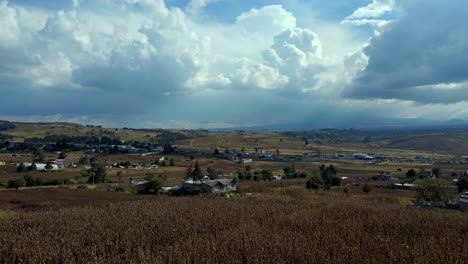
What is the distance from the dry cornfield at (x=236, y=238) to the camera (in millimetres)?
13320

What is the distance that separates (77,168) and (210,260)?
294ft

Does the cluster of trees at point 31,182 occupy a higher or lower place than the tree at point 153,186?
lower

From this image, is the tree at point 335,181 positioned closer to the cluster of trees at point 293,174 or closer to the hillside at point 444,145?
the cluster of trees at point 293,174

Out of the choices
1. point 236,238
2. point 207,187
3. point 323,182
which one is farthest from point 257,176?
point 236,238

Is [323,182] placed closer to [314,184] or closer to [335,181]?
[314,184]

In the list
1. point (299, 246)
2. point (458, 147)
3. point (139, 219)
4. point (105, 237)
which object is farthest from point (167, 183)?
point (458, 147)

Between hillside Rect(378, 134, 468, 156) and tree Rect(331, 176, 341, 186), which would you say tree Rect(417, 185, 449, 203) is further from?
hillside Rect(378, 134, 468, 156)

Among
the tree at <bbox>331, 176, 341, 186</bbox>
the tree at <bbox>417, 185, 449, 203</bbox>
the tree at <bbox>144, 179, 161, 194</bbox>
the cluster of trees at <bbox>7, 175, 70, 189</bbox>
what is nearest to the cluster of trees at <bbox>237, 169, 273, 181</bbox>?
the tree at <bbox>331, 176, 341, 186</bbox>

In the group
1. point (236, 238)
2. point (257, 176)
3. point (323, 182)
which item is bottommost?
point (257, 176)

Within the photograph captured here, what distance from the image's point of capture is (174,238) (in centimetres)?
1791

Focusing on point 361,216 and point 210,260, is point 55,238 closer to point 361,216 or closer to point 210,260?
point 210,260

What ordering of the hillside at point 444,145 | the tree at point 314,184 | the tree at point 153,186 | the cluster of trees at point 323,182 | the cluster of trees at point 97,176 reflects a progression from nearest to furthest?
1. the tree at point 153,186
2. the tree at point 314,184
3. the cluster of trees at point 323,182
4. the cluster of trees at point 97,176
5. the hillside at point 444,145

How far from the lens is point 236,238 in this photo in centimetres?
1641

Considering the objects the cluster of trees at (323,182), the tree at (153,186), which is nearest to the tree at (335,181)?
the cluster of trees at (323,182)
